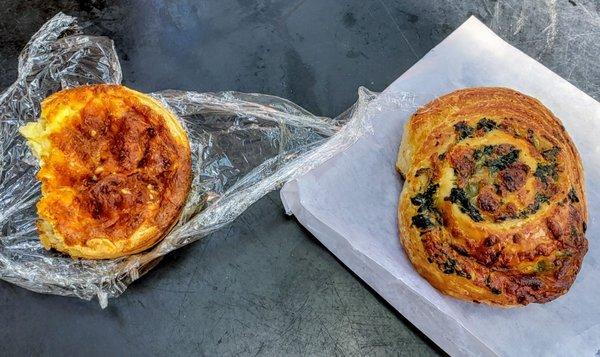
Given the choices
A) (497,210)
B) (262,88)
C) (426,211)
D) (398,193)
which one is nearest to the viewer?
(497,210)

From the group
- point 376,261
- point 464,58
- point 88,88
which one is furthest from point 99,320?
point 464,58

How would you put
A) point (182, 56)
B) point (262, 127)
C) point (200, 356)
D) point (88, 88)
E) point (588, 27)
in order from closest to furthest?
point (88, 88), point (200, 356), point (262, 127), point (182, 56), point (588, 27)

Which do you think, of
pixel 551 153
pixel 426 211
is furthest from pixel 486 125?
pixel 426 211

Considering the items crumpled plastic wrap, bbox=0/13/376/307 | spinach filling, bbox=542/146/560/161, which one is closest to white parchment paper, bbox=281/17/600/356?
crumpled plastic wrap, bbox=0/13/376/307

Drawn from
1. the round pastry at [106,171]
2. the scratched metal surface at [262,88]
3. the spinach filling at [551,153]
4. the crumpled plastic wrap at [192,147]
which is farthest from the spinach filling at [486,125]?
the round pastry at [106,171]

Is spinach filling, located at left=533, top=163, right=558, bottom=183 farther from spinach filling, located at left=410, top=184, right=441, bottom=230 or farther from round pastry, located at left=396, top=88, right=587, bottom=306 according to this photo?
spinach filling, located at left=410, top=184, right=441, bottom=230

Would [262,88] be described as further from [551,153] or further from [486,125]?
[551,153]

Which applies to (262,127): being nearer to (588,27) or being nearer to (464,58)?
(464,58)
